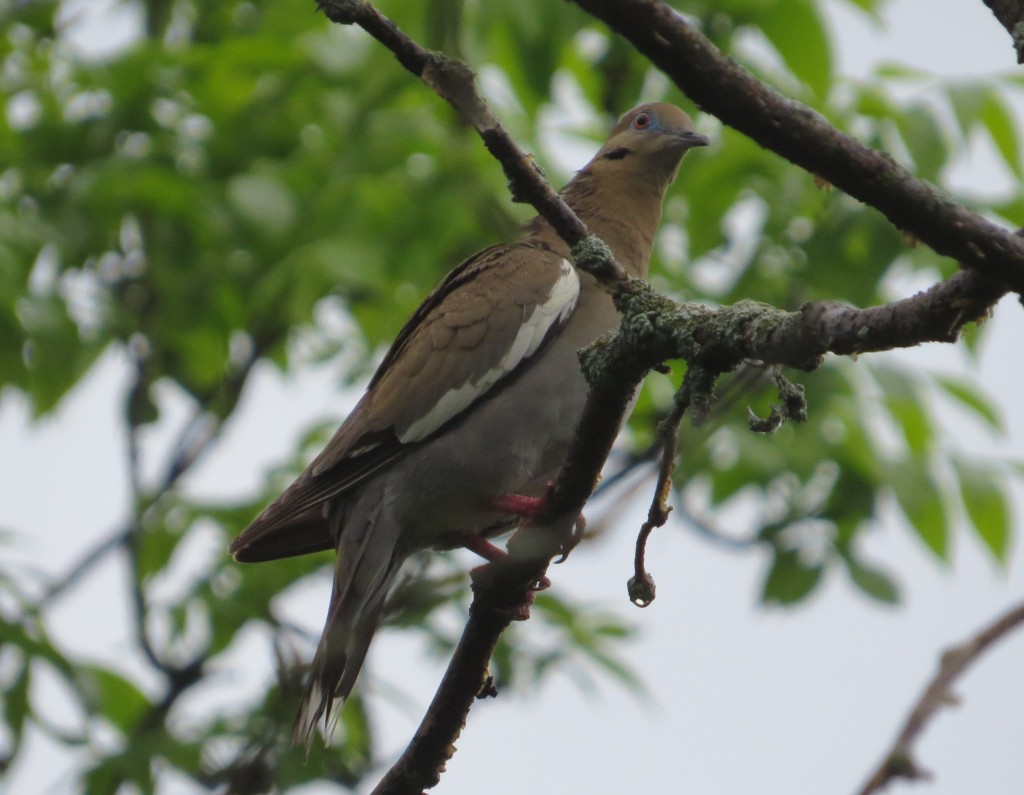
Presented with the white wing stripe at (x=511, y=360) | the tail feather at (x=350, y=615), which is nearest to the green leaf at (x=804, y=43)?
the white wing stripe at (x=511, y=360)

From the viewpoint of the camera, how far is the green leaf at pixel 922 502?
4746 mm

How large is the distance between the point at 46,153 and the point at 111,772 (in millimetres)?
2633

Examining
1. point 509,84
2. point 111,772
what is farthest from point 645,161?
point 111,772

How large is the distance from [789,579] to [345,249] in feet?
6.78

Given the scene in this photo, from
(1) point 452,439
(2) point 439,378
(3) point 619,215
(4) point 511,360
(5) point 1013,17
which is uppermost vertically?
(5) point 1013,17

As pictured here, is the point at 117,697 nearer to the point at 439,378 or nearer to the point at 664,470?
the point at 439,378

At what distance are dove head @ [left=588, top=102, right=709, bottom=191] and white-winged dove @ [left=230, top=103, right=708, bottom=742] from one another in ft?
2.25

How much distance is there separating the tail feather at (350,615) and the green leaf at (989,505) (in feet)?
6.97

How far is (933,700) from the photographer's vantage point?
181 centimetres

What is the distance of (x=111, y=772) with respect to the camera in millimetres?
4684

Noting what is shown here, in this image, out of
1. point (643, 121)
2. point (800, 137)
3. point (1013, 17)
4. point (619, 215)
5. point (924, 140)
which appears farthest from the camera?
point (643, 121)

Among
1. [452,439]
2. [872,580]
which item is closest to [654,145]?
[452,439]

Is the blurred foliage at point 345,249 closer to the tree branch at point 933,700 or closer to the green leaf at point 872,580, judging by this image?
the green leaf at point 872,580

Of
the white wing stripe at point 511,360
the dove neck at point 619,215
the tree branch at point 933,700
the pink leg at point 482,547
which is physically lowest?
the pink leg at point 482,547
